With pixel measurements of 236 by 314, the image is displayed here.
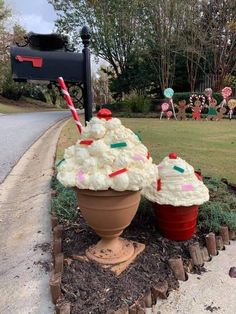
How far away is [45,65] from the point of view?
2561 millimetres

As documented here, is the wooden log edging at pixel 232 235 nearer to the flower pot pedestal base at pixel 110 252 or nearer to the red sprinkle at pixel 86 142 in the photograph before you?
the flower pot pedestal base at pixel 110 252

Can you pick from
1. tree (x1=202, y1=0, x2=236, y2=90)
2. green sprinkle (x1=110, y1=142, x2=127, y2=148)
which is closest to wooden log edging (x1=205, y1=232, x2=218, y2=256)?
green sprinkle (x1=110, y1=142, x2=127, y2=148)

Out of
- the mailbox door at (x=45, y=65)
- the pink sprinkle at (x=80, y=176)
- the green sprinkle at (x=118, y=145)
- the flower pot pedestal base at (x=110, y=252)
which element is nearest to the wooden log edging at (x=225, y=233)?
the flower pot pedestal base at (x=110, y=252)

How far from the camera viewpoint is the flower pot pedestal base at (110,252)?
2211 mm

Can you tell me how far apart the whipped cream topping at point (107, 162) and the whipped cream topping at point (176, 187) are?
389mm

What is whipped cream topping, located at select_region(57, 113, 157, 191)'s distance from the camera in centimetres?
189

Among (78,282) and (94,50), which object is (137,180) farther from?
(94,50)

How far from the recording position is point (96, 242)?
2.50 metres

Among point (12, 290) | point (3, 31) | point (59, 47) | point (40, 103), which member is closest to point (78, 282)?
point (12, 290)

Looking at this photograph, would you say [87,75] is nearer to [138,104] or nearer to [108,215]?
[108,215]

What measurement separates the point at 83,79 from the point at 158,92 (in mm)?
19628

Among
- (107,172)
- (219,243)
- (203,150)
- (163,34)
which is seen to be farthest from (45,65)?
(163,34)

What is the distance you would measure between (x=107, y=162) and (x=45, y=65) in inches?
42.4

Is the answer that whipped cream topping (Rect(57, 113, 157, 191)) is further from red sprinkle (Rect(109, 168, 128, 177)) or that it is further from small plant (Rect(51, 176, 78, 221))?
small plant (Rect(51, 176, 78, 221))
